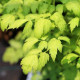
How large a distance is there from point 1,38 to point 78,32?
2.27 meters

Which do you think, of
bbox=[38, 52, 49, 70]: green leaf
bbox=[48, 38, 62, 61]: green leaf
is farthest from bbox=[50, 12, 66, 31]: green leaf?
bbox=[38, 52, 49, 70]: green leaf

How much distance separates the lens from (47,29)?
1.37 meters

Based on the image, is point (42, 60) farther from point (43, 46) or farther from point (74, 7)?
point (74, 7)

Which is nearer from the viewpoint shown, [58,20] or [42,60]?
[42,60]

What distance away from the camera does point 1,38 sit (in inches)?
142

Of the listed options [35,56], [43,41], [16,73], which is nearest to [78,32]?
[43,41]

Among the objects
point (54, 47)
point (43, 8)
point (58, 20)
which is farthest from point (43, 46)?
point (43, 8)

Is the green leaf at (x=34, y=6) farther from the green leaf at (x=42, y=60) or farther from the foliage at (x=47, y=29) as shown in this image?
the green leaf at (x=42, y=60)

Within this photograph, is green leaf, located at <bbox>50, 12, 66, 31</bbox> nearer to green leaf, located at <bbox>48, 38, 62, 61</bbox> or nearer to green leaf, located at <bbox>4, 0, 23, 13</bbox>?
green leaf, located at <bbox>48, 38, 62, 61</bbox>

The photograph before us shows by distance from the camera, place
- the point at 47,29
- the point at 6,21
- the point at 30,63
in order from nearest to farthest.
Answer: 1. the point at 30,63
2. the point at 47,29
3. the point at 6,21

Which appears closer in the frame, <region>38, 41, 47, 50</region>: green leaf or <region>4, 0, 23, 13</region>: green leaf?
<region>38, 41, 47, 50</region>: green leaf

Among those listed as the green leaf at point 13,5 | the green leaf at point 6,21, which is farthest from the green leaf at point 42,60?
the green leaf at point 13,5

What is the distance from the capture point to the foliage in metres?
1.33

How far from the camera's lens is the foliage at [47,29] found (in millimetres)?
1328
